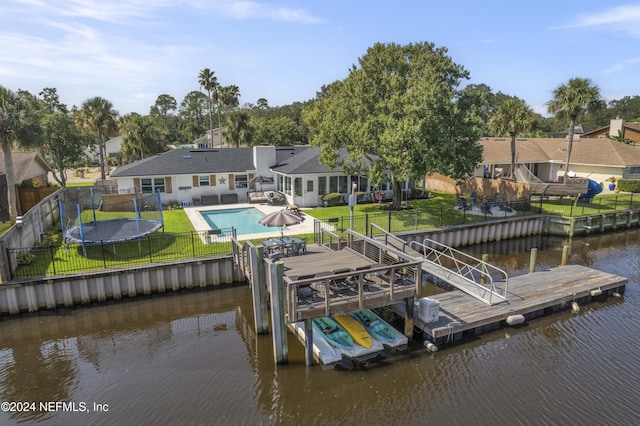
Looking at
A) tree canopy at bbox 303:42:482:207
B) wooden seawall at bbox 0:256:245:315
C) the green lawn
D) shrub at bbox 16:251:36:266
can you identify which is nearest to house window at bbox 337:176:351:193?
the green lawn

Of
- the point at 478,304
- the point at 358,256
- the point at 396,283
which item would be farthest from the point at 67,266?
the point at 478,304

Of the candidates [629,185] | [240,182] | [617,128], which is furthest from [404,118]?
[617,128]

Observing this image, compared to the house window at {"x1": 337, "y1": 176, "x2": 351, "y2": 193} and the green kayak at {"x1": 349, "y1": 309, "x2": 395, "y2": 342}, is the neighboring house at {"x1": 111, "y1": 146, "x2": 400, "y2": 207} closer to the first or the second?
the house window at {"x1": 337, "y1": 176, "x2": 351, "y2": 193}

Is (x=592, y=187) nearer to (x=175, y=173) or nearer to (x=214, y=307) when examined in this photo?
(x=214, y=307)

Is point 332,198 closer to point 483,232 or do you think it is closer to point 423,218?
point 423,218

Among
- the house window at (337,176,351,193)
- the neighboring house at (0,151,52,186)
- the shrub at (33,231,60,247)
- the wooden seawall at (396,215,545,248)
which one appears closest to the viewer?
the shrub at (33,231,60,247)

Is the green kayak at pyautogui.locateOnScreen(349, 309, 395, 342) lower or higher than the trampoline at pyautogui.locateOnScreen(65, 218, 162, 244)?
lower
